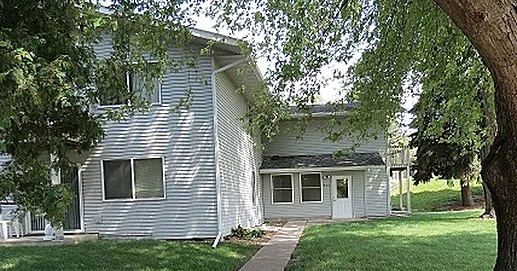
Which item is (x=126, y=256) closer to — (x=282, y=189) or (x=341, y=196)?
(x=282, y=189)

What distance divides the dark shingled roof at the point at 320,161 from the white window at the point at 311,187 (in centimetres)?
68

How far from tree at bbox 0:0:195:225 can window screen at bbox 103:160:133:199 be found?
7.89 m

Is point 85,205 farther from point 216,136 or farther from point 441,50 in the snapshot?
point 441,50

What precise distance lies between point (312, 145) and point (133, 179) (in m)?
11.5

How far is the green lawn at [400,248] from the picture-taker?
909 cm

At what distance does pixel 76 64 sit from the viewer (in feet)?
15.8

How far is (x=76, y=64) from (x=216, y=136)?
30.2 feet

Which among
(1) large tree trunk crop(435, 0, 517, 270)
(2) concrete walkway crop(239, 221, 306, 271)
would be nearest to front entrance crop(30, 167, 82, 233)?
(2) concrete walkway crop(239, 221, 306, 271)

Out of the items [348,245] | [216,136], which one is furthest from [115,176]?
[348,245]

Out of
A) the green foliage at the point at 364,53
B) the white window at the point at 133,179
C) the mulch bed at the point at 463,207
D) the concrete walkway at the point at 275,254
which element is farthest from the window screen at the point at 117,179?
the mulch bed at the point at 463,207

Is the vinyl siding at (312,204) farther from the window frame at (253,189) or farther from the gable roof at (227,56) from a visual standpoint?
the gable roof at (227,56)

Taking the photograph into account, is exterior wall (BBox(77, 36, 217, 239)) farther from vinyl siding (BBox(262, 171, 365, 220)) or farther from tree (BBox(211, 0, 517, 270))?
vinyl siding (BBox(262, 171, 365, 220))

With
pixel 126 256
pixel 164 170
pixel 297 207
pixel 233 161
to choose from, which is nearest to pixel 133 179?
pixel 164 170

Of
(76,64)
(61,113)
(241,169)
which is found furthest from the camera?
(241,169)
